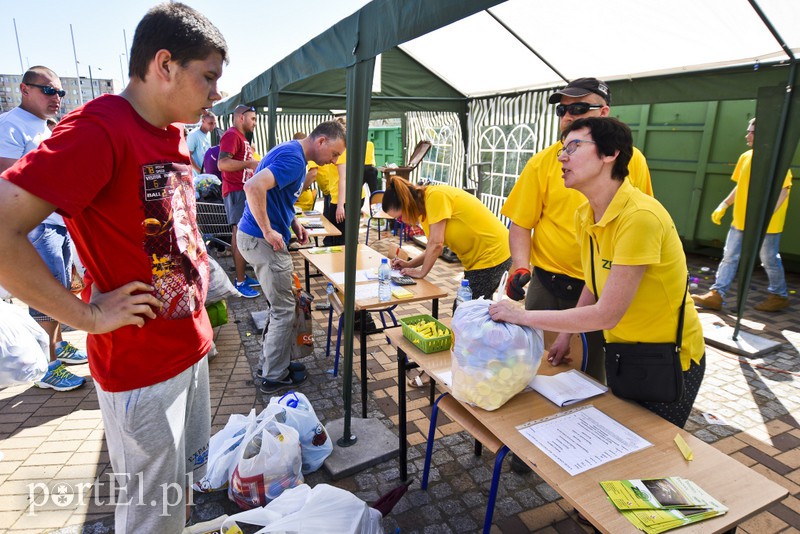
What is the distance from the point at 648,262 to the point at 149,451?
186cm

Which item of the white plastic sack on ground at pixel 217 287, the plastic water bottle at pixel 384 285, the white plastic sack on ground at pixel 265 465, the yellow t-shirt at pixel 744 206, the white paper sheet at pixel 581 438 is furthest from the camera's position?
the yellow t-shirt at pixel 744 206

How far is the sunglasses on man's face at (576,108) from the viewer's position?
2.39 meters

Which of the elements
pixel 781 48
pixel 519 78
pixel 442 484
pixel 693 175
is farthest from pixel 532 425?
pixel 693 175

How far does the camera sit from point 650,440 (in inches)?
61.7

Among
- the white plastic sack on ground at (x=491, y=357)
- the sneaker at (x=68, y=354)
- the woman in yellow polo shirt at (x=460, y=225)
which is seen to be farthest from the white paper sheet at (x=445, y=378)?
the sneaker at (x=68, y=354)

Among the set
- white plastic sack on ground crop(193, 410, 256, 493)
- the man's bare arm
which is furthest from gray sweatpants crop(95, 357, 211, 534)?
white plastic sack on ground crop(193, 410, 256, 493)

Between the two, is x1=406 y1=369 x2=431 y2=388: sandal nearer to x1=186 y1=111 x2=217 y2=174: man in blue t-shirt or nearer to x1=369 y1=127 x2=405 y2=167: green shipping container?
x1=186 y1=111 x2=217 y2=174: man in blue t-shirt

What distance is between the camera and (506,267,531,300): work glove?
236 cm

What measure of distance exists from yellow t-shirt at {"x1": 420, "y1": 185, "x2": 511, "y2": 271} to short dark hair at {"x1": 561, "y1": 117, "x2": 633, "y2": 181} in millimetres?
1605

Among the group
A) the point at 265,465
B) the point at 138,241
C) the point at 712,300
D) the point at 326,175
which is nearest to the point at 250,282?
the point at 326,175

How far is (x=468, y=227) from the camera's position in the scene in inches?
132

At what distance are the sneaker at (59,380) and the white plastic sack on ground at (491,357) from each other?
347 centimetres

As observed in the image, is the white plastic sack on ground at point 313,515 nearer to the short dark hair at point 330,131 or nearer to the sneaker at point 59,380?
the short dark hair at point 330,131

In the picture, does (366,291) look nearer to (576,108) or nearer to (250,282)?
(576,108)
